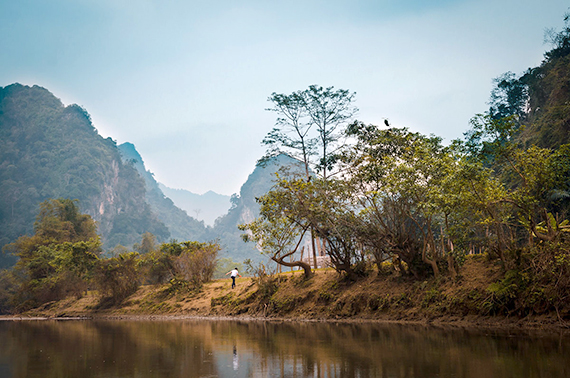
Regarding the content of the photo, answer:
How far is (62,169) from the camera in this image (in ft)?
373

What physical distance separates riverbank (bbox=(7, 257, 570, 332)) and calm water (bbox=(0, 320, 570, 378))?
1.97 meters

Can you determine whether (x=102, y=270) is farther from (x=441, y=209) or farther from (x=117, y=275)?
(x=441, y=209)

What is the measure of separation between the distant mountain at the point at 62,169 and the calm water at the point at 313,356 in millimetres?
100245

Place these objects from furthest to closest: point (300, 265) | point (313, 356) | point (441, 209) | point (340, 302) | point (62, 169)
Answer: point (62, 169) → point (300, 265) → point (340, 302) → point (441, 209) → point (313, 356)

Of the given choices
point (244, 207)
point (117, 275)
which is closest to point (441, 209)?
A: point (117, 275)

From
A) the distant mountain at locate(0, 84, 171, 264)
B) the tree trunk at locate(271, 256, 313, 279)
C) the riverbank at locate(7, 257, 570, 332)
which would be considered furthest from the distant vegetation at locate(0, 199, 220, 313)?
the distant mountain at locate(0, 84, 171, 264)

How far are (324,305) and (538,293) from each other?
8909mm

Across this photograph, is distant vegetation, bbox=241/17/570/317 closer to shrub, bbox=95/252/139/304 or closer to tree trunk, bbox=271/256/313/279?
tree trunk, bbox=271/256/313/279

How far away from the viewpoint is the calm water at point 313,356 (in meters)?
6.67

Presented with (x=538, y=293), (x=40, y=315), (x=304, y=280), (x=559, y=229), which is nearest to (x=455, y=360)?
(x=538, y=293)

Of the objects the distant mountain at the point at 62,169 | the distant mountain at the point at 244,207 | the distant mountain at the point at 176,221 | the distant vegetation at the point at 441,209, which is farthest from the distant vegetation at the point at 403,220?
the distant mountain at the point at 176,221

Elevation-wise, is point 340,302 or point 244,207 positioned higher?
point 244,207

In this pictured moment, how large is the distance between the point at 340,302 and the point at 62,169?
11400 centimetres

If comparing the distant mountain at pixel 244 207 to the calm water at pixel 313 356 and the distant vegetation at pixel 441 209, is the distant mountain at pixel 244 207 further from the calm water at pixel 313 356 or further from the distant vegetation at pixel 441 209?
the calm water at pixel 313 356
